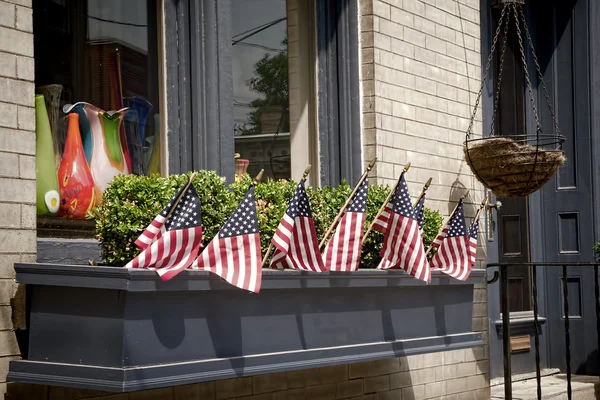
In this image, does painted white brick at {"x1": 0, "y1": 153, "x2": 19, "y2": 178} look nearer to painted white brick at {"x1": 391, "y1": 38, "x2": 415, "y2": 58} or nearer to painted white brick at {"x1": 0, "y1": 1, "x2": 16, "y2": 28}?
painted white brick at {"x1": 0, "y1": 1, "x2": 16, "y2": 28}

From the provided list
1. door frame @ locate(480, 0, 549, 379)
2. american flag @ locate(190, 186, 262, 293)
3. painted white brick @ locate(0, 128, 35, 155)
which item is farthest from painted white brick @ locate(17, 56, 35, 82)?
door frame @ locate(480, 0, 549, 379)

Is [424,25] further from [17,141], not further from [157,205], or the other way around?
[17,141]

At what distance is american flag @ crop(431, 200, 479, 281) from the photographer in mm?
6938

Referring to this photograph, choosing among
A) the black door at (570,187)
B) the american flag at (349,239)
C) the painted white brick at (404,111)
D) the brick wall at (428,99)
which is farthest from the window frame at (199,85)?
the black door at (570,187)

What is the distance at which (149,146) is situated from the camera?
20.0 feet

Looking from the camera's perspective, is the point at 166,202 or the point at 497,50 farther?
the point at 497,50

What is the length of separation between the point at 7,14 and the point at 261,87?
2.43 metres

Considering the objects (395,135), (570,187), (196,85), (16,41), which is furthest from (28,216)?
(570,187)

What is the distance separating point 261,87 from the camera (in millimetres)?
7020

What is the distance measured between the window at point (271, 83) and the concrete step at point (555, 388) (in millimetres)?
3118

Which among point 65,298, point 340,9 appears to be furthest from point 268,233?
point 340,9

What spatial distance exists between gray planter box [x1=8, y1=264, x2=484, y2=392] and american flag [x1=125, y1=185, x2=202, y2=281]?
9 cm

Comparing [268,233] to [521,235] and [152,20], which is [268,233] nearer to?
[152,20]

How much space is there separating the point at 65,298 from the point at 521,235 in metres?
6.33
